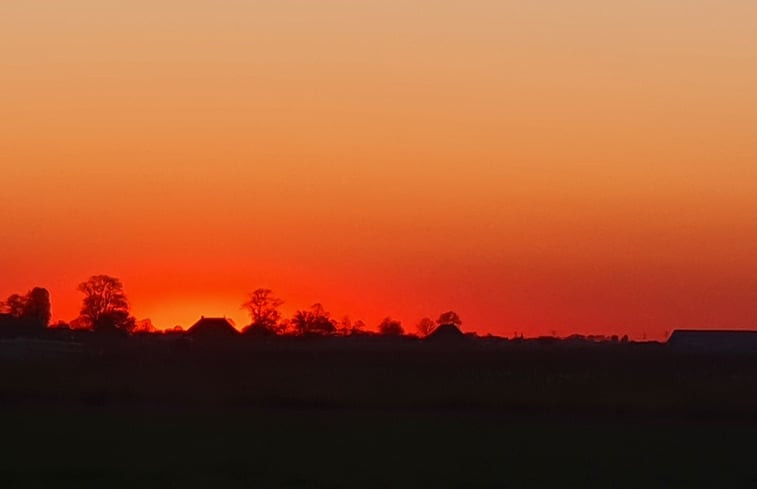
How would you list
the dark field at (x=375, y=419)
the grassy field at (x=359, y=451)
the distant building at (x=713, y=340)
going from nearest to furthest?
1. the grassy field at (x=359, y=451)
2. the dark field at (x=375, y=419)
3. the distant building at (x=713, y=340)

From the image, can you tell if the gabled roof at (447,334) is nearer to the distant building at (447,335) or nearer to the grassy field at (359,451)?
the distant building at (447,335)

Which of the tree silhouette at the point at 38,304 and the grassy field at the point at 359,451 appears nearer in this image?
the grassy field at the point at 359,451

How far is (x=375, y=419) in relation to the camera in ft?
146

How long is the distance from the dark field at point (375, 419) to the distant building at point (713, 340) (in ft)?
88.8

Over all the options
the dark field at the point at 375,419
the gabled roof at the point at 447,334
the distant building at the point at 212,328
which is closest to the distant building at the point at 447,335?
the gabled roof at the point at 447,334

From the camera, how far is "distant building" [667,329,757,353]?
106 m

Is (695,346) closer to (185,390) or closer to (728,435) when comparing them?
(185,390)

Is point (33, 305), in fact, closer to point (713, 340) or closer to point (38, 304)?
point (38, 304)

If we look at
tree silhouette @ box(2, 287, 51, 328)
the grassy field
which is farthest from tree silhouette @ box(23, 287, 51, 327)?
the grassy field

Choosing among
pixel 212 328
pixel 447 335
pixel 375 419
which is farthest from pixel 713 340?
pixel 375 419

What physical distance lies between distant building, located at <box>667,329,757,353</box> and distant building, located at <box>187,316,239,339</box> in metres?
33.2

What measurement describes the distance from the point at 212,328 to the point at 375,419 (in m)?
69.3

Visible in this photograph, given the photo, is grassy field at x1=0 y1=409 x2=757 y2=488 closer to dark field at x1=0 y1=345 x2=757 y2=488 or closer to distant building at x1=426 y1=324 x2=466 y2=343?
dark field at x1=0 y1=345 x2=757 y2=488

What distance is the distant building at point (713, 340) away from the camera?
346 feet
